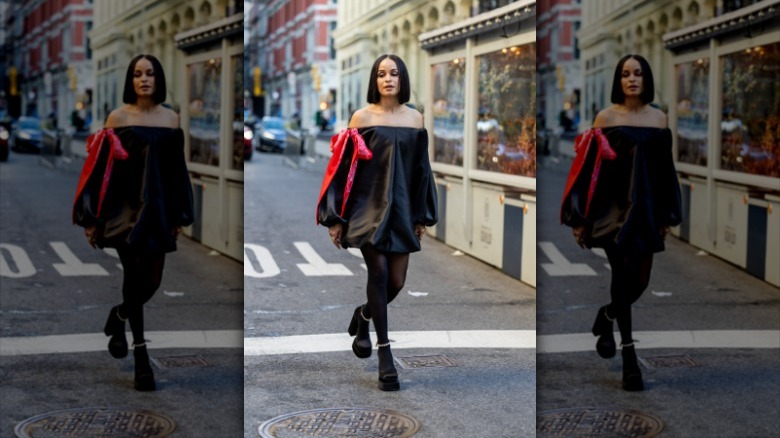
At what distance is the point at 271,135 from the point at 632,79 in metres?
1.68

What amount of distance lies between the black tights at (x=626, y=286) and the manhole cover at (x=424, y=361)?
0.88 meters

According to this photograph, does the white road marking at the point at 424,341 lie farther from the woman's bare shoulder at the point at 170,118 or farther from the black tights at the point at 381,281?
the woman's bare shoulder at the point at 170,118

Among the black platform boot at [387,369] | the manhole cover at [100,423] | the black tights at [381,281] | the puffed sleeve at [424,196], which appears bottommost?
the manhole cover at [100,423]

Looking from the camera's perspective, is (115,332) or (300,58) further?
(300,58)

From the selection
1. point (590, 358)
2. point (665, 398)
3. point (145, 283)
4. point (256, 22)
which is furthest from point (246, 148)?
point (665, 398)

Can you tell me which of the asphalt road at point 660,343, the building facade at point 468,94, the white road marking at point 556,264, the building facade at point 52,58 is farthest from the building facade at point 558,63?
the building facade at point 52,58

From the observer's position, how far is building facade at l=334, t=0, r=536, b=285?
4.70 m

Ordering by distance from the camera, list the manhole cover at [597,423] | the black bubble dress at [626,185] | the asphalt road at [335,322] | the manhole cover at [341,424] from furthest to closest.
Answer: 1. the asphalt road at [335,322]
2. the manhole cover at [341,424]
3. the manhole cover at [597,423]
4. the black bubble dress at [626,185]

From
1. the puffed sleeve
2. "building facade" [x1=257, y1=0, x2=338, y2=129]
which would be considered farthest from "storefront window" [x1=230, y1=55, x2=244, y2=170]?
the puffed sleeve

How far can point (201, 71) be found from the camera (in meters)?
4.14

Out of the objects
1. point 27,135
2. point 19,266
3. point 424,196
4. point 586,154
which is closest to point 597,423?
point 586,154

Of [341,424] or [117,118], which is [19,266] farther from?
[341,424]

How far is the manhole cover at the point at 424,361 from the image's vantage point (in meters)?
4.83

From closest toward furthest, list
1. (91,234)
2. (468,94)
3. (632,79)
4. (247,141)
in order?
(632,79), (91,234), (247,141), (468,94)
